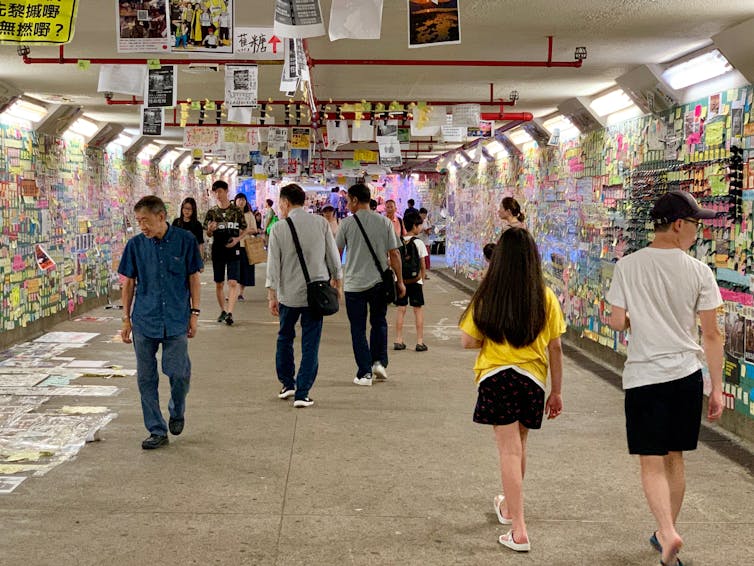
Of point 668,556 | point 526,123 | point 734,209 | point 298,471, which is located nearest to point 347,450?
point 298,471

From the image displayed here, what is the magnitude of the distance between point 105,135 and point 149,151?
4262 millimetres

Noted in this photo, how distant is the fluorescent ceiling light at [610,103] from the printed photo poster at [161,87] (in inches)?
184

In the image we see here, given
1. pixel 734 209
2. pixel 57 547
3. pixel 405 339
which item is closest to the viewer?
pixel 57 547

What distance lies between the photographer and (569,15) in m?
6.55

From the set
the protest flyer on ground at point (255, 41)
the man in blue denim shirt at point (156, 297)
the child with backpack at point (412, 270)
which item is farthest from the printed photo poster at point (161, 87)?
the child with backpack at point (412, 270)

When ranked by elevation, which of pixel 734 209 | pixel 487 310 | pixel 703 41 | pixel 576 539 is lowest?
pixel 576 539

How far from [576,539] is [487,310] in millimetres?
1266

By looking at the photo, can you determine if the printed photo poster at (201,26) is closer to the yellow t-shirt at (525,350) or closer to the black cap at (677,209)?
the yellow t-shirt at (525,350)

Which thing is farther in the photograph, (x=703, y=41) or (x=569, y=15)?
(x=703, y=41)

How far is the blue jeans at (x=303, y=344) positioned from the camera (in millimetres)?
7312

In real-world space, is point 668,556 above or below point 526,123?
below

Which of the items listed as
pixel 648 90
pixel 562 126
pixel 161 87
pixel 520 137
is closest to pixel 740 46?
pixel 648 90

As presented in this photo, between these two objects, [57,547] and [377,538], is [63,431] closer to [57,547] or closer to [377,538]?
[57,547]

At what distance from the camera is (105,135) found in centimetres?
1500
